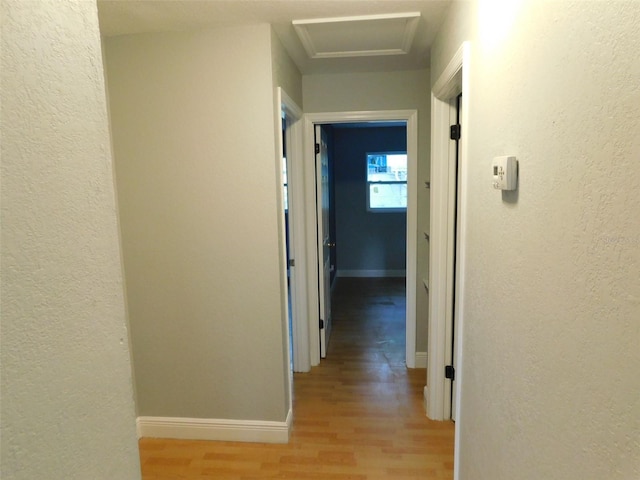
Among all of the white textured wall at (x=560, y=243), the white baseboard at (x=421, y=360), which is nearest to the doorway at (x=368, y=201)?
the white baseboard at (x=421, y=360)

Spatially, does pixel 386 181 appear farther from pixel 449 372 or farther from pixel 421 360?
pixel 449 372

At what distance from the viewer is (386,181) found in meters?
6.36

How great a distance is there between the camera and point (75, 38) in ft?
2.68

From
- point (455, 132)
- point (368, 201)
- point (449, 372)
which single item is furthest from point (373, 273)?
point (455, 132)

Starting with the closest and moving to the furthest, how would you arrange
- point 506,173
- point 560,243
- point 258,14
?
point 560,243, point 506,173, point 258,14

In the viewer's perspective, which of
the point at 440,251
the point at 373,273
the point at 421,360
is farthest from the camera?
the point at 373,273

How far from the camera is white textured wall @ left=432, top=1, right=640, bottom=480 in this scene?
69 centimetres

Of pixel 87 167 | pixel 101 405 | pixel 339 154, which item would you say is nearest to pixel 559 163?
pixel 87 167

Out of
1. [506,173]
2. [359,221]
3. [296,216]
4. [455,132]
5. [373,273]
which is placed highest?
[455,132]

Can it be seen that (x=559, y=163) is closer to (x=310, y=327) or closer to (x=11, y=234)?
(x=11, y=234)

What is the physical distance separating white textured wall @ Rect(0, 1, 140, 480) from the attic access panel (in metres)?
1.52

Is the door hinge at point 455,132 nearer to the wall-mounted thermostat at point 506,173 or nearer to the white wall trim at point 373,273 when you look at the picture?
the wall-mounted thermostat at point 506,173

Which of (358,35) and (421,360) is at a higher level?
(358,35)

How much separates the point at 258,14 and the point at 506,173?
4.96 feet
